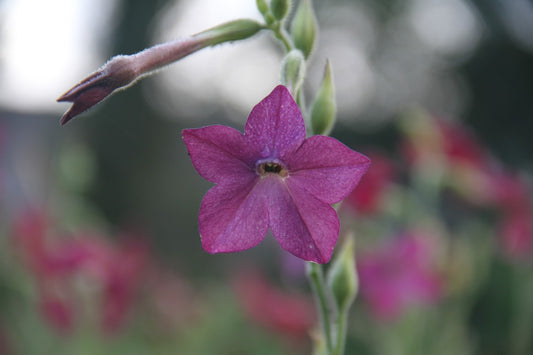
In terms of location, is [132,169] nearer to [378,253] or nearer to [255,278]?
[255,278]

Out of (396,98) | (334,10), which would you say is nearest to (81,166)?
(396,98)

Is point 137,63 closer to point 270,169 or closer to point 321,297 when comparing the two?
point 270,169

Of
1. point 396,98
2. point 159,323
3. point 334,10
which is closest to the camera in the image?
point 159,323

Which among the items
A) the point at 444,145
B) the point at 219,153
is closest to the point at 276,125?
the point at 219,153

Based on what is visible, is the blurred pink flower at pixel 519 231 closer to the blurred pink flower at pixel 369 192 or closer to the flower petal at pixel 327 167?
the blurred pink flower at pixel 369 192

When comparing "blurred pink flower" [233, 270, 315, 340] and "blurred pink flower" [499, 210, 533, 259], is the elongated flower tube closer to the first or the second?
"blurred pink flower" [499, 210, 533, 259]

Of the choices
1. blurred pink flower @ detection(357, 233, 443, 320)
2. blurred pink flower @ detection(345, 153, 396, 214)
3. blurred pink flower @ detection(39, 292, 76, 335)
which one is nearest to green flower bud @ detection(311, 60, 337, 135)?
blurred pink flower @ detection(345, 153, 396, 214)

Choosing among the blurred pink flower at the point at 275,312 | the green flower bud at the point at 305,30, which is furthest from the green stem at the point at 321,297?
the blurred pink flower at the point at 275,312
